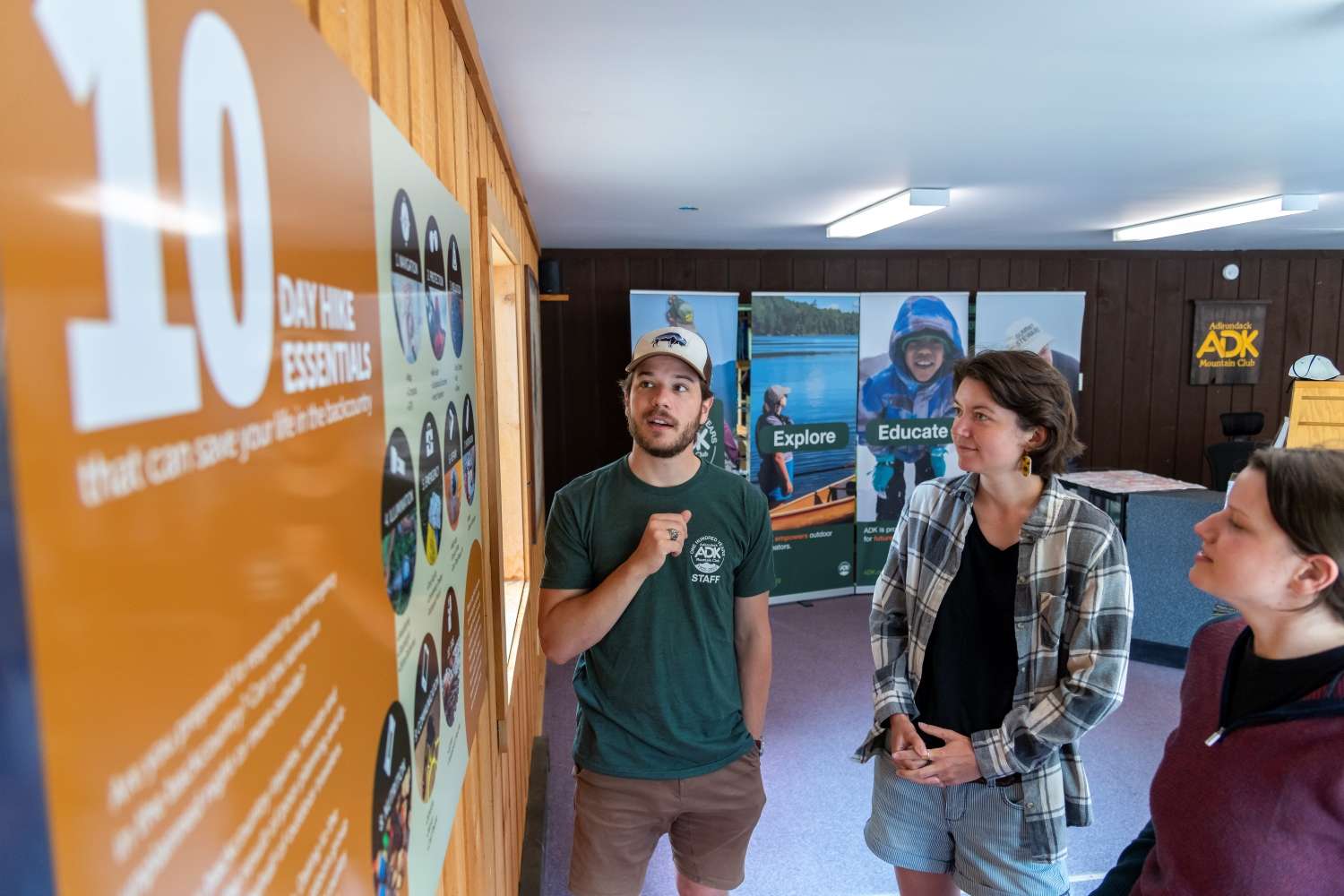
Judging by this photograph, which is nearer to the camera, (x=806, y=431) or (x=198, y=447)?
(x=198, y=447)

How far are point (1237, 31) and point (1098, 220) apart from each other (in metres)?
3.19

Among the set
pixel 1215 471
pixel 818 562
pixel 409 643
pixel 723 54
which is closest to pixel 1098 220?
pixel 1215 471

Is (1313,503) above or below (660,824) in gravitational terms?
above

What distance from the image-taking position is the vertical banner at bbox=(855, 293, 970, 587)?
5.54m

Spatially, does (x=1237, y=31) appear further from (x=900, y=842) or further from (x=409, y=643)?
(x=409, y=643)

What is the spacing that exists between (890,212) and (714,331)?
161 cm

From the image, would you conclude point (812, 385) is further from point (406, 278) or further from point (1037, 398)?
point (406, 278)

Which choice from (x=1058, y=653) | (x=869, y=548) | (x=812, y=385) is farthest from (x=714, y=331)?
(x=1058, y=653)

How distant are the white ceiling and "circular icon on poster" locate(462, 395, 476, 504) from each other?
2.73 ft

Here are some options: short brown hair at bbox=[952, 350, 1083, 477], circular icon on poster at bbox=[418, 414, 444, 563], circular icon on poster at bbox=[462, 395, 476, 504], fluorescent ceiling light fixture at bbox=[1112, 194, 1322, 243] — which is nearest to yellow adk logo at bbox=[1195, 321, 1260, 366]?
fluorescent ceiling light fixture at bbox=[1112, 194, 1322, 243]

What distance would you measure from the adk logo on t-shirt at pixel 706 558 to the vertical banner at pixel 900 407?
4.09 meters

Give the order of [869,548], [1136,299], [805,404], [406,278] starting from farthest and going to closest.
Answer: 1. [1136,299]
2. [869,548]
3. [805,404]
4. [406,278]

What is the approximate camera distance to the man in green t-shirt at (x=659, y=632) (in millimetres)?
1616

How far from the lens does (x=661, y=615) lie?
163cm
